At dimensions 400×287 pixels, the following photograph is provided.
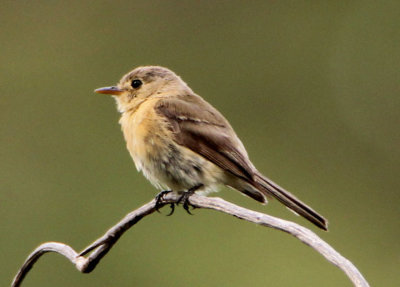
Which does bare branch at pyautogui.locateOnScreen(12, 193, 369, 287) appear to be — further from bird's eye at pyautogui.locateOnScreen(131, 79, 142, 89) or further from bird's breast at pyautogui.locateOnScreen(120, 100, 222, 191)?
bird's eye at pyautogui.locateOnScreen(131, 79, 142, 89)

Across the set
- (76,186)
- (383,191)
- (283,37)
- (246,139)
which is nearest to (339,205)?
(383,191)

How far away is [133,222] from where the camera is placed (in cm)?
219

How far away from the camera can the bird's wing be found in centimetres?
393

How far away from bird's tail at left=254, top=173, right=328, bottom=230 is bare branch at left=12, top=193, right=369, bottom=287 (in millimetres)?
613

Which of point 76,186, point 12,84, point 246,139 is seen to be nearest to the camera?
point 76,186

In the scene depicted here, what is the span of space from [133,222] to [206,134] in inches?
76.9

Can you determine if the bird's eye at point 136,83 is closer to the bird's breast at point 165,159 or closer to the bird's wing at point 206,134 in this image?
the bird's wing at point 206,134

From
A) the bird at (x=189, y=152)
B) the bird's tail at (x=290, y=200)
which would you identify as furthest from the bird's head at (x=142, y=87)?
the bird's tail at (x=290, y=200)

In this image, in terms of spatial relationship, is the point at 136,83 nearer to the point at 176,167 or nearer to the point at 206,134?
the point at 206,134

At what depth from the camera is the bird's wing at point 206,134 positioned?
393 cm

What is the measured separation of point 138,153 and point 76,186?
3.03m

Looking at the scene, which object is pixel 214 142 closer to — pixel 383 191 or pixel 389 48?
pixel 383 191

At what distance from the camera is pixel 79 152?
7.34 m

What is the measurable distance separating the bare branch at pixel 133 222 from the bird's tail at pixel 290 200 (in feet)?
2.01
